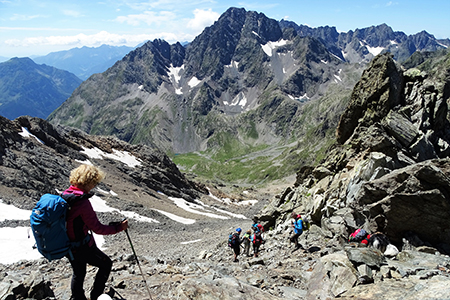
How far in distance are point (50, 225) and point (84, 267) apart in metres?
1.75

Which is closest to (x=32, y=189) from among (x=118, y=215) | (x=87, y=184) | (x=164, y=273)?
(x=118, y=215)

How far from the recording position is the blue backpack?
Result: 663cm

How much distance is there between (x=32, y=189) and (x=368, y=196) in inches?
1781

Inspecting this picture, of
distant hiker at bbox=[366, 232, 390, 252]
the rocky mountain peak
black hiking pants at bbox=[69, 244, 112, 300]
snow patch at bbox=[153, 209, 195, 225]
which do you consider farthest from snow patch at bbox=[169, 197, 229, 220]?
black hiking pants at bbox=[69, 244, 112, 300]

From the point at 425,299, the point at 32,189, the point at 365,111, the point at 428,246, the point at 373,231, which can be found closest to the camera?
the point at 425,299

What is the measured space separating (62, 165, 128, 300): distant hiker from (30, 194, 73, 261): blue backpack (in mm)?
223

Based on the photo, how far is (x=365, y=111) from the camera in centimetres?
3962

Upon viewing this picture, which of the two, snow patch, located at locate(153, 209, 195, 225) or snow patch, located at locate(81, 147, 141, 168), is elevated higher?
snow patch, located at locate(81, 147, 141, 168)

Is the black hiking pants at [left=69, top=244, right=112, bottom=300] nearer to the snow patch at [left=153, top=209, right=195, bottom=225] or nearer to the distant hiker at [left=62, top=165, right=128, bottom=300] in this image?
the distant hiker at [left=62, top=165, right=128, bottom=300]

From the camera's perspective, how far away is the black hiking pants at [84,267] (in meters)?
7.57

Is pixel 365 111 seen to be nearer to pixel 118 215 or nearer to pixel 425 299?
pixel 425 299

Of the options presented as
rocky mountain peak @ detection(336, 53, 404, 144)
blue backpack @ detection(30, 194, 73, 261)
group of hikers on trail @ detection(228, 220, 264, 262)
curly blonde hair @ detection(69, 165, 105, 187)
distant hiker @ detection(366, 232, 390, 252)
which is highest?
rocky mountain peak @ detection(336, 53, 404, 144)

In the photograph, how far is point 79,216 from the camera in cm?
725

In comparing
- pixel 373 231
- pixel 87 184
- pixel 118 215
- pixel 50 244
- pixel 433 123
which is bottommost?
pixel 118 215
